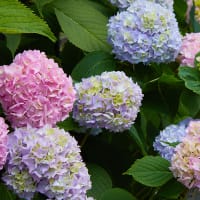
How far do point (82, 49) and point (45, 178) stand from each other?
0.48m

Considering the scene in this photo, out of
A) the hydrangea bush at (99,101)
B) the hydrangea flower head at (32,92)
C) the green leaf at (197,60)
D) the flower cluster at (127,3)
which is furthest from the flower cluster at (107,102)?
the flower cluster at (127,3)

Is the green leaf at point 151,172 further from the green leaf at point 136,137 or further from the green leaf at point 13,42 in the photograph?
the green leaf at point 13,42

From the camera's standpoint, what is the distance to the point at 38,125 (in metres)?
1.19

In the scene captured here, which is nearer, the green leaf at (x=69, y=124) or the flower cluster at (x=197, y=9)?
the green leaf at (x=69, y=124)

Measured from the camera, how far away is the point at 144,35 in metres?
1.51

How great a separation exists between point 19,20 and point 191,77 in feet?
1.46

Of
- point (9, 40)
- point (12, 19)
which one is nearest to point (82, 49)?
point (9, 40)

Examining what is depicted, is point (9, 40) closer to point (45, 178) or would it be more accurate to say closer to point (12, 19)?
point (12, 19)

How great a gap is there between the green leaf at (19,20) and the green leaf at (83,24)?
0.30 meters

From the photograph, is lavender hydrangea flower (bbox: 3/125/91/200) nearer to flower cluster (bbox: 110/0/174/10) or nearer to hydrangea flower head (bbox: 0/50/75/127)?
hydrangea flower head (bbox: 0/50/75/127)

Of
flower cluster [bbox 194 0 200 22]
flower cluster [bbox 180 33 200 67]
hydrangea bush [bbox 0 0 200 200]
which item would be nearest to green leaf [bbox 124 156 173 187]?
hydrangea bush [bbox 0 0 200 200]

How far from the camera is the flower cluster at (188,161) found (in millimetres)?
1230

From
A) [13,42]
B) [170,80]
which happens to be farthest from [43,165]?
[170,80]

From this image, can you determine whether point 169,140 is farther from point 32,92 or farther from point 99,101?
point 32,92
